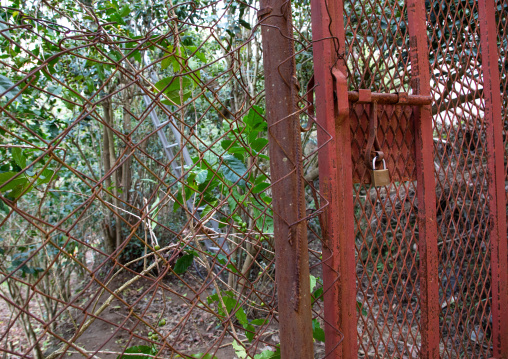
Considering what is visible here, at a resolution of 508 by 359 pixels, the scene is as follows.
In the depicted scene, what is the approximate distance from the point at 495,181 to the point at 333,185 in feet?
4.19

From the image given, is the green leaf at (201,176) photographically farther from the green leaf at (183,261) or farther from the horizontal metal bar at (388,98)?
the horizontal metal bar at (388,98)

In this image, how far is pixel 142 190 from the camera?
5.61m

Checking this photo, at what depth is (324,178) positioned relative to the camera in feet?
4.10

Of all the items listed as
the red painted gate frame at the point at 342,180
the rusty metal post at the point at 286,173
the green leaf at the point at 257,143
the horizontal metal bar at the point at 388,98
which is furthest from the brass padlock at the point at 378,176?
the green leaf at the point at 257,143

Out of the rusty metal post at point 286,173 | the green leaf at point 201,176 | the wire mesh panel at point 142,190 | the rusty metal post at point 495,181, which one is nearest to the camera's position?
the rusty metal post at point 286,173

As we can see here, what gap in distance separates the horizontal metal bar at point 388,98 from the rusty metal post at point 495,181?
766mm

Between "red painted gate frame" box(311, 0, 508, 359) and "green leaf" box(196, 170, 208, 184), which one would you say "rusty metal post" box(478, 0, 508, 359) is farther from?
"green leaf" box(196, 170, 208, 184)

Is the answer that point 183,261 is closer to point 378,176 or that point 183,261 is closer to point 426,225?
point 378,176

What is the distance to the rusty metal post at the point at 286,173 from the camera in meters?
1.09

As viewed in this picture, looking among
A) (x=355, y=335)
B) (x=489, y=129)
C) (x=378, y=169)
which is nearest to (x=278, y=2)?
(x=378, y=169)

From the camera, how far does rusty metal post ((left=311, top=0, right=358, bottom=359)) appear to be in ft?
4.04

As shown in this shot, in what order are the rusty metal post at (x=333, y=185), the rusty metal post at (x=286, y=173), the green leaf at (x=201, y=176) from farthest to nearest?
the green leaf at (x=201, y=176) < the rusty metal post at (x=333, y=185) < the rusty metal post at (x=286, y=173)

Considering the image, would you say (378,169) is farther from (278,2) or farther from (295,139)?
(278,2)

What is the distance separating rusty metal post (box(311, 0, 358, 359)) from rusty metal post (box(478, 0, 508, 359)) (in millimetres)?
1175
